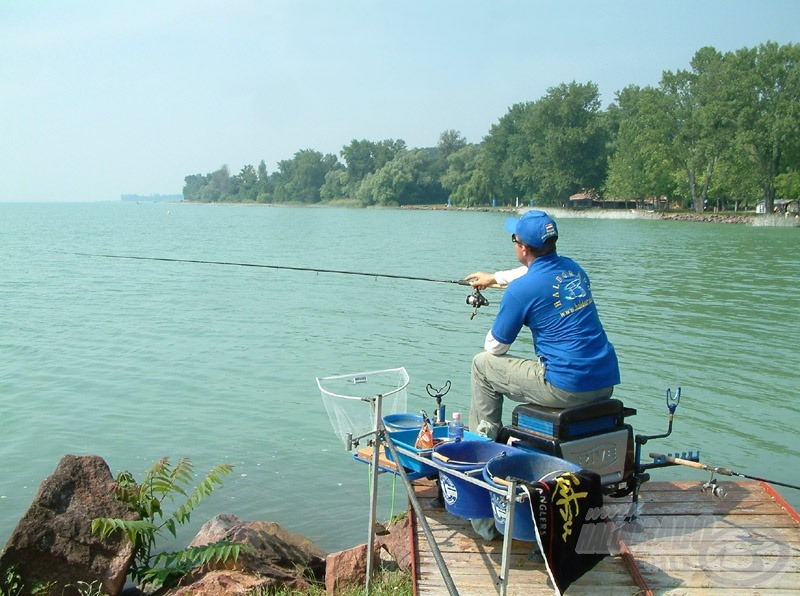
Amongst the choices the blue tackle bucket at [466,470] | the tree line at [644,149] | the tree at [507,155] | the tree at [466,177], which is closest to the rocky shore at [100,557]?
the blue tackle bucket at [466,470]

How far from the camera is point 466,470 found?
4.84m

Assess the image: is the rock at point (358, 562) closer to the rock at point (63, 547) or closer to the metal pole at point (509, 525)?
the metal pole at point (509, 525)

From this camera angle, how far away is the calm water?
8.77 metres

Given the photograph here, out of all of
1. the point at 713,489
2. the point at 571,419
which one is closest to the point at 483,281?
the point at 571,419

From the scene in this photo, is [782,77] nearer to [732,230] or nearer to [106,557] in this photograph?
[732,230]

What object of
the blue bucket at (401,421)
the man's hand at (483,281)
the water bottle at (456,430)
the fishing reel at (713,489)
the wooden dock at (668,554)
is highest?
the man's hand at (483,281)

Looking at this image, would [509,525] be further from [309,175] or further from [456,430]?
[309,175]

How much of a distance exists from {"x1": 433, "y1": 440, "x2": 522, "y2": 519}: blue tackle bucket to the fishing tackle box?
245mm

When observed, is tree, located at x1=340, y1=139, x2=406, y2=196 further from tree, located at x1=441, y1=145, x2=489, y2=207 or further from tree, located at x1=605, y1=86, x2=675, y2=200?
tree, located at x1=605, y1=86, x2=675, y2=200

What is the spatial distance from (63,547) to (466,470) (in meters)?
2.94

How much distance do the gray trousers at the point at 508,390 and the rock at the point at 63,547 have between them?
2705mm

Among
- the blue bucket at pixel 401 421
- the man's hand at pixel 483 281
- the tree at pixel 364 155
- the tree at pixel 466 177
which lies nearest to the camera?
the blue bucket at pixel 401 421

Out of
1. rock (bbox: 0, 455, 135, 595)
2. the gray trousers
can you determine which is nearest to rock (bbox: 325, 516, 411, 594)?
the gray trousers

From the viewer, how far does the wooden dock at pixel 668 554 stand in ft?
14.8
